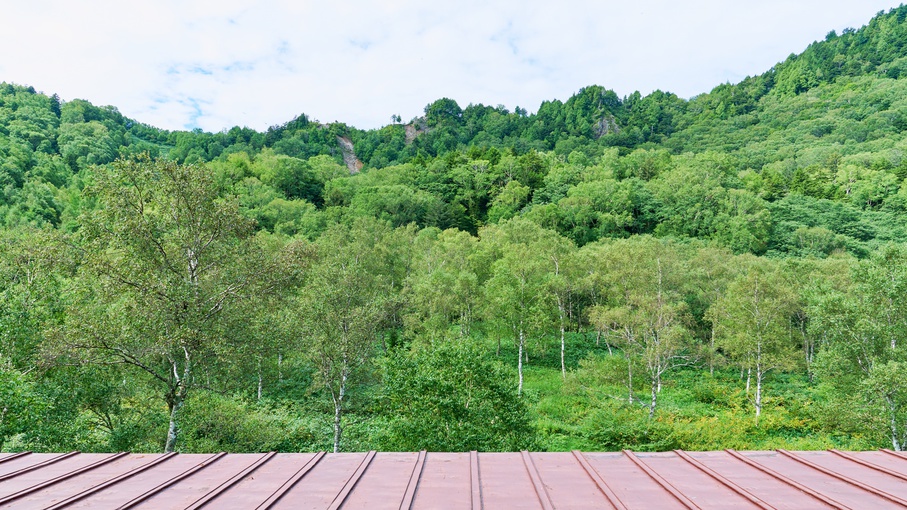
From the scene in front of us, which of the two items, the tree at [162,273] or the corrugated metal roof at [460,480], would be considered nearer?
the corrugated metal roof at [460,480]

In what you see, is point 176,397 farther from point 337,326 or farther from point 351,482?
point 351,482

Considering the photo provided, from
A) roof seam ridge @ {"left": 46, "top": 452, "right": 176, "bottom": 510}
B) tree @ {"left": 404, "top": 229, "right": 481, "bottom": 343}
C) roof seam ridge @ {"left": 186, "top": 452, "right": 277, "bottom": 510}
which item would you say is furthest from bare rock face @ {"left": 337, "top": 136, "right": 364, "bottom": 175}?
roof seam ridge @ {"left": 186, "top": 452, "right": 277, "bottom": 510}

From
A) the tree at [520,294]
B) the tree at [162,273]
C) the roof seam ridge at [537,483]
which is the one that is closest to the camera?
the roof seam ridge at [537,483]

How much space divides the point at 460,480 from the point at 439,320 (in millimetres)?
26652

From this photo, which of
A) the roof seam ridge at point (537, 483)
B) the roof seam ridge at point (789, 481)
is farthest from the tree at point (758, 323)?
the roof seam ridge at point (537, 483)

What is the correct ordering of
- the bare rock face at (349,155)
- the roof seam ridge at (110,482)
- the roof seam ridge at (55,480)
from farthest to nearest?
1. the bare rock face at (349,155)
2. the roof seam ridge at (55,480)
3. the roof seam ridge at (110,482)

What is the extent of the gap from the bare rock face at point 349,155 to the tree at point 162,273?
14096cm

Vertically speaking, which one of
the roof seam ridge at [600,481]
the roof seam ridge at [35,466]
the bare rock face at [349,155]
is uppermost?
the bare rock face at [349,155]

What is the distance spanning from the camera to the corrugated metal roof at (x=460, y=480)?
5.20 meters

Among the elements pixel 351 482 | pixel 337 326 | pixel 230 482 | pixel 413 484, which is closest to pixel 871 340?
pixel 413 484

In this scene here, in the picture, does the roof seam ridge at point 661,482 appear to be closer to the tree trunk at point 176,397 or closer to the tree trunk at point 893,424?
the tree trunk at point 176,397

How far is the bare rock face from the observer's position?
153 m

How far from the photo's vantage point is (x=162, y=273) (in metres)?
15.0

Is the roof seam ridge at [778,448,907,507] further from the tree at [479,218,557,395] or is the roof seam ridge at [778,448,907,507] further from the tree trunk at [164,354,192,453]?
the tree at [479,218,557,395]
